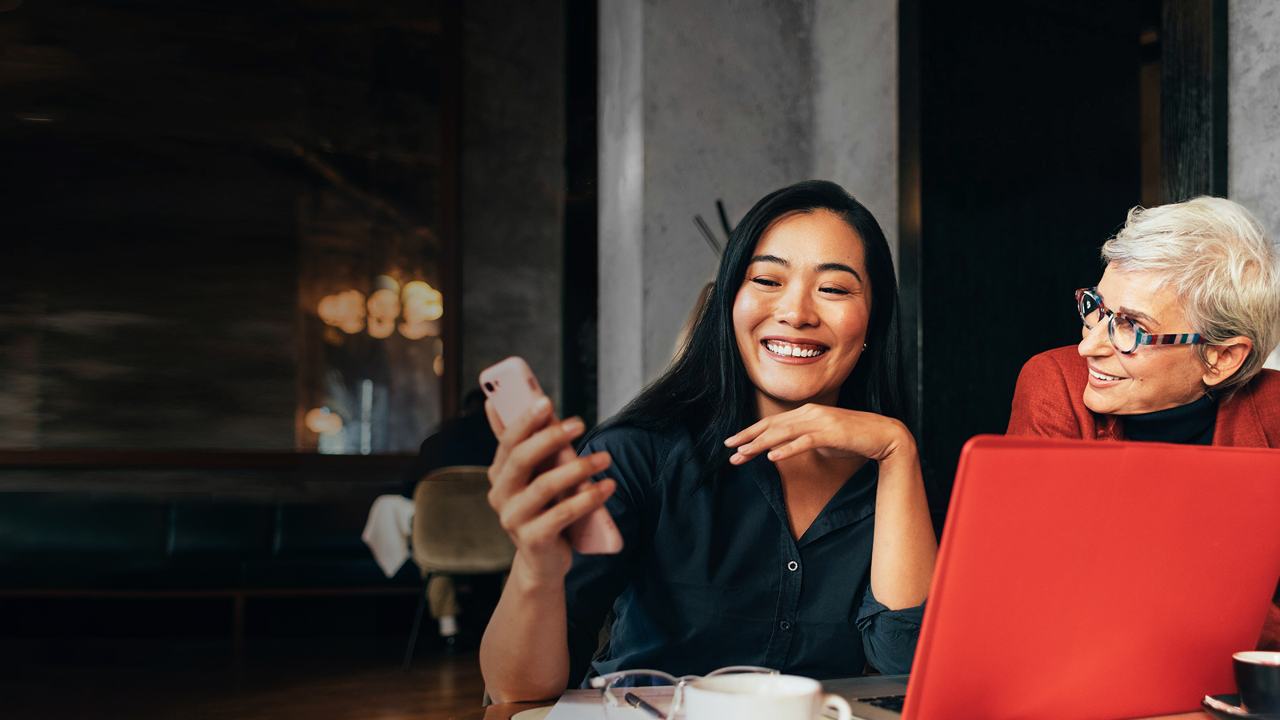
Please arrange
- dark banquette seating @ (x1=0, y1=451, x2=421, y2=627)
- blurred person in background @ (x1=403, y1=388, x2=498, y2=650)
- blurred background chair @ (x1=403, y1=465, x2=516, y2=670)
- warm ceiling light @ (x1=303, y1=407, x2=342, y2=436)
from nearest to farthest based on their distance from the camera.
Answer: blurred background chair @ (x1=403, y1=465, x2=516, y2=670) → blurred person in background @ (x1=403, y1=388, x2=498, y2=650) → dark banquette seating @ (x1=0, y1=451, x2=421, y2=627) → warm ceiling light @ (x1=303, y1=407, x2=342, y2=436)

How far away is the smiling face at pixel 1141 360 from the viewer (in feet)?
4.18

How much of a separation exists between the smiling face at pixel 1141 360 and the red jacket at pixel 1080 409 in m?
0.04

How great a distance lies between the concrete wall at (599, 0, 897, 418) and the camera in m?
3.51

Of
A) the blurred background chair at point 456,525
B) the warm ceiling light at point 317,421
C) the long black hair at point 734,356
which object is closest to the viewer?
the long black hair at point 734,356

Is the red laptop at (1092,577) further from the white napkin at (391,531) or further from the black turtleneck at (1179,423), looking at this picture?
the white napkin at (391,531)

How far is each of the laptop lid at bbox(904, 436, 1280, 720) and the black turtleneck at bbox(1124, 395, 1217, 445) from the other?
0.52 metres

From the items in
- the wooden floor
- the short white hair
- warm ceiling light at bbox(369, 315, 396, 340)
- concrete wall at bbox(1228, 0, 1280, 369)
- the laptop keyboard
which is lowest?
the wooden floor

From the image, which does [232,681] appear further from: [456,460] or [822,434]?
[822,434]

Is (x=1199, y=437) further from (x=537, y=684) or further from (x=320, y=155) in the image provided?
(x=320, y=155)

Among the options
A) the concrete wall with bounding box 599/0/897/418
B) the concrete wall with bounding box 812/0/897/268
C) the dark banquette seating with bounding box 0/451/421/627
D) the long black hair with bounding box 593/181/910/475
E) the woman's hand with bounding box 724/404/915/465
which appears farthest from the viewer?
the dark banquette seating with bounding box 0/451/421/627

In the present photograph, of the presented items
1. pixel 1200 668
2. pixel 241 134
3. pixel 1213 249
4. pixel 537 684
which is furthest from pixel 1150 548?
pixel 241 134

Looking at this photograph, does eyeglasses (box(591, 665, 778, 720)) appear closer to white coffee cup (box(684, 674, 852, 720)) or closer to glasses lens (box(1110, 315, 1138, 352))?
white coffee cup (box(684, 674, 852, 720))

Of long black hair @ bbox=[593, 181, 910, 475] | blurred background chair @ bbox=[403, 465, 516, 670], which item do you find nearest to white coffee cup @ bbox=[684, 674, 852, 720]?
long black hair @ bbox=[593, 181, 910, 475]

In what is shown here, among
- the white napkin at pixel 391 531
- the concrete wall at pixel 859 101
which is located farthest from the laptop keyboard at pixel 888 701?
the white napkin at pixel 391 531
